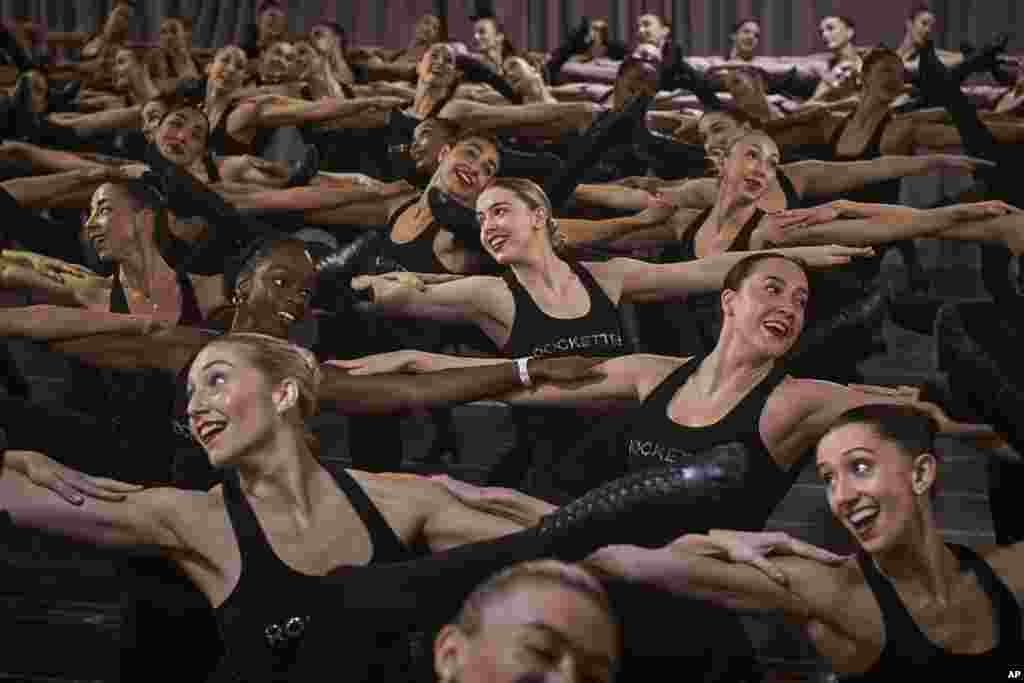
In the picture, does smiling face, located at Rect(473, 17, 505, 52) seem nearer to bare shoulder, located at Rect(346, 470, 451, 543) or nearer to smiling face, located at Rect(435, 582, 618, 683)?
bare shoulder, located at Rect(346, 470, 451, 543)

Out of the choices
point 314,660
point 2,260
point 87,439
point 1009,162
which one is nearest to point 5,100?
point 2,260

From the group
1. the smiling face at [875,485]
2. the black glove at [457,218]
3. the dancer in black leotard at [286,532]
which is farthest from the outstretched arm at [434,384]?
the black glove at [457,218]

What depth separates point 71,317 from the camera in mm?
6109

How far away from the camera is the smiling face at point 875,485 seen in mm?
4109

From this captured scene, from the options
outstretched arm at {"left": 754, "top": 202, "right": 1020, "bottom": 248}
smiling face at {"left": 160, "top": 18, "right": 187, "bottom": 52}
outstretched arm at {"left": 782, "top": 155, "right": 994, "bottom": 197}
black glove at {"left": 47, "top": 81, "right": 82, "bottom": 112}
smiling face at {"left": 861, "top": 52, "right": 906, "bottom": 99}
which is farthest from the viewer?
smiling face at {"left": 160, "top": 18, "right": 187, "bottom": 52}

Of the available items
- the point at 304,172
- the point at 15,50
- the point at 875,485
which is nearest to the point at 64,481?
the point at 875,485

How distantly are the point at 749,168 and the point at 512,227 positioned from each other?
1.47m

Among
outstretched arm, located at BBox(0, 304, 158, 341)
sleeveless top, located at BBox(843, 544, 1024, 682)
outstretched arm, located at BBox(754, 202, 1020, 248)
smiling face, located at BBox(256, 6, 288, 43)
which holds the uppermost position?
smiling face, located at BBox(256, 6, 288, 43)

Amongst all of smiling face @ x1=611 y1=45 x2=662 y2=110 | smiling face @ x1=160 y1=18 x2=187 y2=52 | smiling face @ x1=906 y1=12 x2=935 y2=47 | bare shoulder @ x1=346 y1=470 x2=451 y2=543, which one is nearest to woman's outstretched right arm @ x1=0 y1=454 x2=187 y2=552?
bare shoulder @ x1=346 y1=470 x2=451 y2=543

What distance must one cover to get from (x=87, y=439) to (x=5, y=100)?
505 centimetres

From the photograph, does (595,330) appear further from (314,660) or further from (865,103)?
Result: (865,103)

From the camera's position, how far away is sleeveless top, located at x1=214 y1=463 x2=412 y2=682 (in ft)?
13.7

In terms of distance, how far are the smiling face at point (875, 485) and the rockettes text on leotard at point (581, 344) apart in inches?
67.5

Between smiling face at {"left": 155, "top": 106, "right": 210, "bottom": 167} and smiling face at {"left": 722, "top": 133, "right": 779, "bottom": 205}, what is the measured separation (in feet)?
9.29
